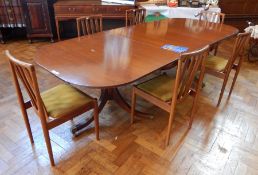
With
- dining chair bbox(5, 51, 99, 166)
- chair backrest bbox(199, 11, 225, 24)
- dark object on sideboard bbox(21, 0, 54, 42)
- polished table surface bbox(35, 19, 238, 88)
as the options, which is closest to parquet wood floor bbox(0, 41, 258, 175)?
dining chair bbox(5, 51, 99, 166)

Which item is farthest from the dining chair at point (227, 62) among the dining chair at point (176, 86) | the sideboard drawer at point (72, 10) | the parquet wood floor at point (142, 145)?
the sideboard drawer at point (72, 10)

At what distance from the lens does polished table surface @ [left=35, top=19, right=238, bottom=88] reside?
1.38 metres

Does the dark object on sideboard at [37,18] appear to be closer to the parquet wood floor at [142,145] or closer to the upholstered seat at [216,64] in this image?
the parquet wood floor at [142,145]

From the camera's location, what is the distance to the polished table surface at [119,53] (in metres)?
1.38

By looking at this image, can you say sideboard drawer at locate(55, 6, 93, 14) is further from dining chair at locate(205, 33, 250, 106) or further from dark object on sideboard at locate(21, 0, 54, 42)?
dining chair at locate(205, 33, 250, 106)

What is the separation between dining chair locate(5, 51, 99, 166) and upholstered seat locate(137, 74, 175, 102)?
1.54 feet

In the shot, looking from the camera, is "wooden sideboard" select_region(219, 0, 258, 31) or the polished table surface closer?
the polished table surface

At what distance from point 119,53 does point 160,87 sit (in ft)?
1.47

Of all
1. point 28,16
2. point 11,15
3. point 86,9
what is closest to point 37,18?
point 28,16

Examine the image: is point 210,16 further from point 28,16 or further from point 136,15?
point 28,16

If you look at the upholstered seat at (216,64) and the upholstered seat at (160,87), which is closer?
the upholstered seat at (160,87)

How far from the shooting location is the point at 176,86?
149 centimetres

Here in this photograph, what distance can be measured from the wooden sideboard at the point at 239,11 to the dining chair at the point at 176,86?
12.1ft

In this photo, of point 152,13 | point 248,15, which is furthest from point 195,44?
point 248,15
